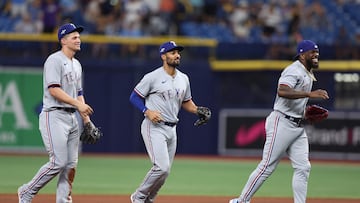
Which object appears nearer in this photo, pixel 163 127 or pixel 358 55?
pixel 163 127

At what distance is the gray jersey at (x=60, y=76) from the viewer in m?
8.59

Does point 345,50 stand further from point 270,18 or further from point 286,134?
point 286,134

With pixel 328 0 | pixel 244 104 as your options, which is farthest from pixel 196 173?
pixel 328 0

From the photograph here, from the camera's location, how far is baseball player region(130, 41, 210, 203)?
9.15 meters

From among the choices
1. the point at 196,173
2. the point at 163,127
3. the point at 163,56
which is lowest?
the point at 196,173

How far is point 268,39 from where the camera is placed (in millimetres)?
19750

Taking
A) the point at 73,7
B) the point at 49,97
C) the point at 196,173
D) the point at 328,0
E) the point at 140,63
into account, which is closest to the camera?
the point at 49,97

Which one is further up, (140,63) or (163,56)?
(163,56)

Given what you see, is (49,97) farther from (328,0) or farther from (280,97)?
(328,0)

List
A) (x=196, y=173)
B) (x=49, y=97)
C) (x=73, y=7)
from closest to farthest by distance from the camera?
(x=49, y=97)
(x=196, y=173)
(x=73, y=7)

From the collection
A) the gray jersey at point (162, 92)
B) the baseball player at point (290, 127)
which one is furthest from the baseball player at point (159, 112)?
the baseball player at point (290, 127)

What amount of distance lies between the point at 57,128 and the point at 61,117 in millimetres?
140

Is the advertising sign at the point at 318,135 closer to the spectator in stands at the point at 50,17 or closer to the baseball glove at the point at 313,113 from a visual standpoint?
the spectator in stands at the point at 50,17

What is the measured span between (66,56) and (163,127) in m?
1.39
